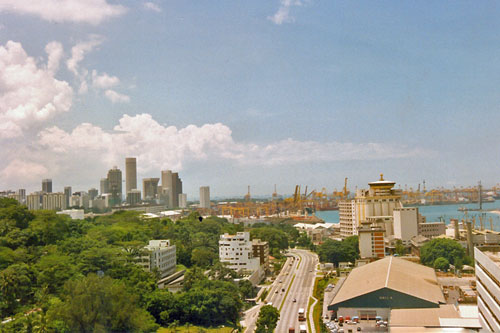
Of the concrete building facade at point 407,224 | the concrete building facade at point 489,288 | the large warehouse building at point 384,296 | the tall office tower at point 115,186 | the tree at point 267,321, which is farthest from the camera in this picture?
the tall office tower at point 115,186

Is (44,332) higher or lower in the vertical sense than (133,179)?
lower

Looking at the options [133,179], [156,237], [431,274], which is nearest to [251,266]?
[156,237]

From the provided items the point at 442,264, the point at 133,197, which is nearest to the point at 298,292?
the point at 442,264

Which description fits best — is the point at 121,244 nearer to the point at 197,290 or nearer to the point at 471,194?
the point at 197,290

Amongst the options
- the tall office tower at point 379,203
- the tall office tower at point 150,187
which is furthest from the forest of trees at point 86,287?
the tall office tower at point 150,187

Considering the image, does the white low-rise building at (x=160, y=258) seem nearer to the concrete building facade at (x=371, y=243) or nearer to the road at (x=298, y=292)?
the road at (x=298, y=292)
